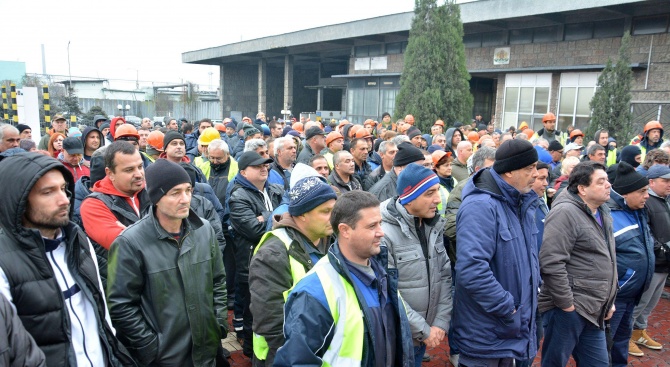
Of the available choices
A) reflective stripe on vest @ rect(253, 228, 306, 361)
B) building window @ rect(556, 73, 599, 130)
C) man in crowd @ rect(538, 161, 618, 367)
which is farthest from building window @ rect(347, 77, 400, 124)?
reflective stripe on vest @ rect(253, 228, 306, 361)

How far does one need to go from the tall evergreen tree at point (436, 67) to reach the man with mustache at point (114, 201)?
1497 centimetres

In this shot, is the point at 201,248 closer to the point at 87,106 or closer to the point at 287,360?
the point at 287,360

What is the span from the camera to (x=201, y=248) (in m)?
3.12

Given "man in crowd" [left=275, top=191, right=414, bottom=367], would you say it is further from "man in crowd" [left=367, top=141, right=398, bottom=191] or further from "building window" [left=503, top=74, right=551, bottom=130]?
"building window" [left=503, top=74, right=551, bottom=130]

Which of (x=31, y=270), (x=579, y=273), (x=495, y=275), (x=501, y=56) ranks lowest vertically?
(x=579, y=273)

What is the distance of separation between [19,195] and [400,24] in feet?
74.5

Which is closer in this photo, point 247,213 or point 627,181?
point 627,181

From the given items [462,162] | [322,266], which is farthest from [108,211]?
[462,162]

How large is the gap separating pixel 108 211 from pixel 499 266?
291 cm

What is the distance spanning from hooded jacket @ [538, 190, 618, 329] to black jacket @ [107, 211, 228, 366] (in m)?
2.68

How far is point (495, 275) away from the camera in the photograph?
10.9ft

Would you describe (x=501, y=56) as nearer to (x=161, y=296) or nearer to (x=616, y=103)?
(x=616, y=103)

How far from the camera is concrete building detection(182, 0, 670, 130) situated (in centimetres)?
1655

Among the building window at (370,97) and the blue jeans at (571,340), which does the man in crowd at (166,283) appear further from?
the building window at (370,97)
